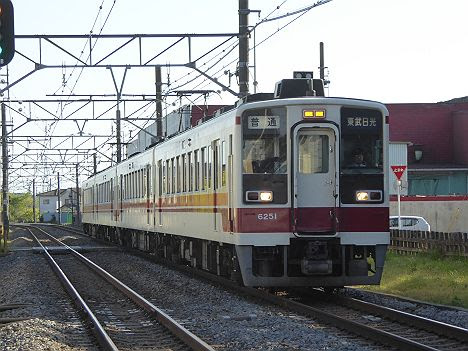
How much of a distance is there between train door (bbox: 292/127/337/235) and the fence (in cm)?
721

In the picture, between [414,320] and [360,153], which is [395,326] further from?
[360,153]

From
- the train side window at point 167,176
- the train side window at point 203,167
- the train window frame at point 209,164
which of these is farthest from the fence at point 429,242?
the train window frame at point 209,164

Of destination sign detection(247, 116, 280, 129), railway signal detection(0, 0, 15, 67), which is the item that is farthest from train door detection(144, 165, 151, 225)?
railway signal detection(0, 0, 15, 67)

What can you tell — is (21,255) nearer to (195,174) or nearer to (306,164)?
(195,174)

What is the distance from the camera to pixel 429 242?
73.4 ft

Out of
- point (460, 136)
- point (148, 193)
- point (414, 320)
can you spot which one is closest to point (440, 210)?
point (148, 193)

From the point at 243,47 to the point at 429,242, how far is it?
20.3 feet

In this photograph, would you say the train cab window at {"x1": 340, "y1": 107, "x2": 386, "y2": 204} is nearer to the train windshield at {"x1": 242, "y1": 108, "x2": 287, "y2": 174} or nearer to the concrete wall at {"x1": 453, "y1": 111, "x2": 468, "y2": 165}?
the train windshield at {"x1": 242, "y1": 108, "x2": 287, "y2": 174}

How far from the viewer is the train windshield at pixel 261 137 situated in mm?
14273

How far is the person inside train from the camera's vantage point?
47.2 ft

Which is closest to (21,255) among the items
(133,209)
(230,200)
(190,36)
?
(133,209)

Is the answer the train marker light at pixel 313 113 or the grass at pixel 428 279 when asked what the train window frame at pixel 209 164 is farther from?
the grass at pixel 428 279

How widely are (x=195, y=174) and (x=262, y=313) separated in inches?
234

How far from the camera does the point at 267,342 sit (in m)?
10.2
